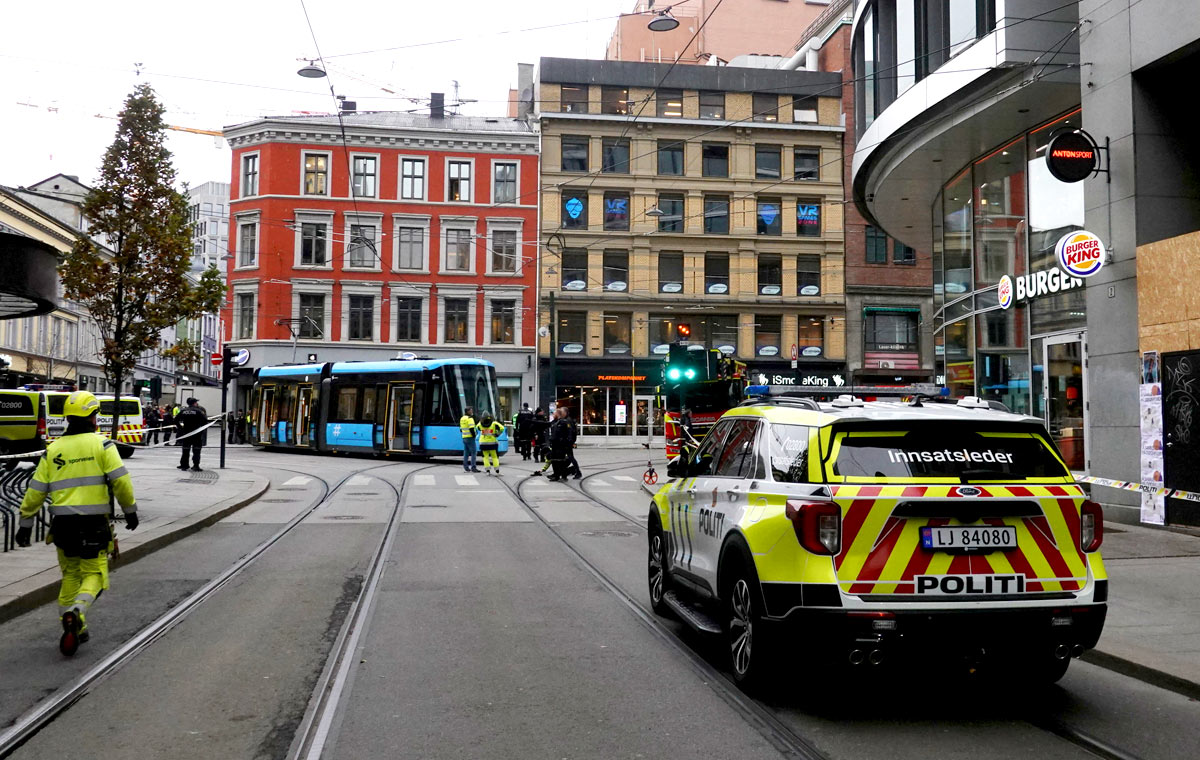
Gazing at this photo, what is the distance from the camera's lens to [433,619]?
26.1 feet

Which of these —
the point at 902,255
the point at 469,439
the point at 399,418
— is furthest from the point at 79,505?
the point at 902,255

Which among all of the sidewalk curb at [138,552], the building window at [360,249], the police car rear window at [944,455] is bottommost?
the sidewalk curb at [138,552]

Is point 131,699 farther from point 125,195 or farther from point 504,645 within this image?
point 125,195

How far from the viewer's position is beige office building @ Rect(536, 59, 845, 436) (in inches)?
1875

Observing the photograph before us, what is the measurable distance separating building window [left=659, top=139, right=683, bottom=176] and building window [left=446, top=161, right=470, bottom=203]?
9.21 meters

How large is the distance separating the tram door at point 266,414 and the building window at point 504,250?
50.6ft

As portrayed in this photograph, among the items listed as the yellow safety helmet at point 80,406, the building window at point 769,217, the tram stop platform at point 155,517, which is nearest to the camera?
the yellow safety helmet at point 80,406

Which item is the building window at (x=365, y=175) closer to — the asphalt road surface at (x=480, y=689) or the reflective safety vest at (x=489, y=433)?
the reflective safety vest at (x=489, y=433)

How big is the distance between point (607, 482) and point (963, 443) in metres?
18.4

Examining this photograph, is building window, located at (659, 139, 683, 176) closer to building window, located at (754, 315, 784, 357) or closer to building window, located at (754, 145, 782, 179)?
building window, located at (754, 145, 782, 179)

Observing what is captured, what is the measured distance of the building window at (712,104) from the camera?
48.3 meters

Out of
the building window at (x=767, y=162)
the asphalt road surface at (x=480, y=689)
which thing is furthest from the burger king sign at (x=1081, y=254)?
the building window at (x=767, y=162)

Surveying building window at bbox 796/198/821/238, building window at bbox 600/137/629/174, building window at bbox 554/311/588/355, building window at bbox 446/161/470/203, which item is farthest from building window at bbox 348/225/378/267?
building window at bbox 796/198/821/238

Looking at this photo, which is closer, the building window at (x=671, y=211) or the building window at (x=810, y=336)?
the building window at (x=671, y=211)
